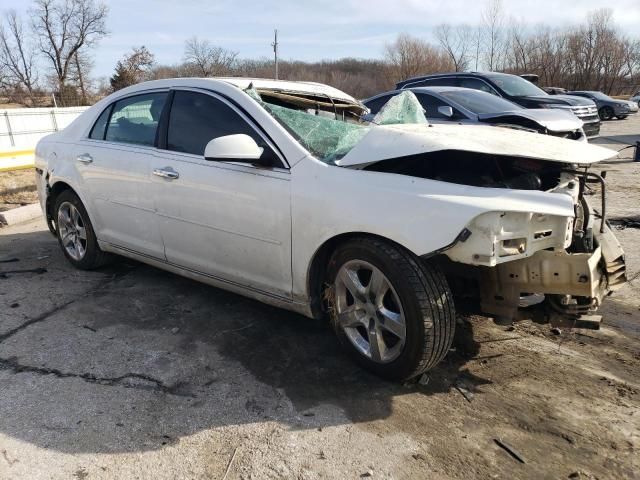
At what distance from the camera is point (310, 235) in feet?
10.1

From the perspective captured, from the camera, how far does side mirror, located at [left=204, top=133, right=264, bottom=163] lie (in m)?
3.15

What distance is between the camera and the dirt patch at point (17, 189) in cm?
812

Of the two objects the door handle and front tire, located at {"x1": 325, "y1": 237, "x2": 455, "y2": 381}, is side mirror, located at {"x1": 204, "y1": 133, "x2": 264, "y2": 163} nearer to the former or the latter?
the door handle

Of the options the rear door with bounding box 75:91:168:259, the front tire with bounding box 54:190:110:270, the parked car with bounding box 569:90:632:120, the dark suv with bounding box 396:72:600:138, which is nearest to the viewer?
the rear door with bounding box 75:91:168:259

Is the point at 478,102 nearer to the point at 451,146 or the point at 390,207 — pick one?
the point at 451,146

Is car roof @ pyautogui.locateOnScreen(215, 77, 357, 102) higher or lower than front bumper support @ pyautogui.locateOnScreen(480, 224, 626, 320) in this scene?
higher

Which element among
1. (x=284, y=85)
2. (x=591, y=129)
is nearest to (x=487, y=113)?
(x=284, y=85)

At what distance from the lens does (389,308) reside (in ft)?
9.76

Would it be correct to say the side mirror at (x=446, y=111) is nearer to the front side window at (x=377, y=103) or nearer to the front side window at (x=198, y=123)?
the front side window at (x=377, y=103)

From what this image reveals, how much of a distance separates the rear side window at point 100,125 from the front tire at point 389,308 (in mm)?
2686

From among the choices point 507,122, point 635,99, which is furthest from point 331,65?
point 507,122

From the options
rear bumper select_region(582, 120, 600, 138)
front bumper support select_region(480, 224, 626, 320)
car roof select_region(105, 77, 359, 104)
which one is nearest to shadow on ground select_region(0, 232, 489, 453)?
front bumper support select_region(480, 224, 626, 320)

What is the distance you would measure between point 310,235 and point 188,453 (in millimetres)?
1313

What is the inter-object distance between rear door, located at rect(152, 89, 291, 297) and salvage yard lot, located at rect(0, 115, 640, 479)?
468 millimetres
